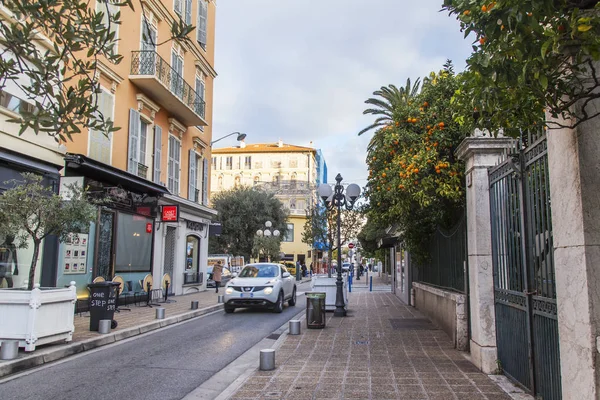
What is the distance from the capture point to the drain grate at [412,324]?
11.3 m

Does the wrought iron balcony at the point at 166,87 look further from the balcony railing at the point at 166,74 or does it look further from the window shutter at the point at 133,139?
the window shutter at the point at 133,139

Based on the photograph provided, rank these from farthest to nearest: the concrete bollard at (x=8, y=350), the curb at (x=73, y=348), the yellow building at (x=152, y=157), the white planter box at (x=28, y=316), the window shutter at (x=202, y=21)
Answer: the window shutter at (x=202, y=21)
the yellow building at (x=152, y=157)
the white planter box at (x=28, y=316)
the concrete bollard at (x=8, y=350)
the curb at (x=73, y=348)

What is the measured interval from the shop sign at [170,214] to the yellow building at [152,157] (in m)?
0.04

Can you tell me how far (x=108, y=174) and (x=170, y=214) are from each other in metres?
4.72

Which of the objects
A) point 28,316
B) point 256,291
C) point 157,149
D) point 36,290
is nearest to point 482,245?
point 36,290

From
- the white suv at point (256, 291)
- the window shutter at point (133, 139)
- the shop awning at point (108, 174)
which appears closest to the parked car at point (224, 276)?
the shop awning at point (108, 174)

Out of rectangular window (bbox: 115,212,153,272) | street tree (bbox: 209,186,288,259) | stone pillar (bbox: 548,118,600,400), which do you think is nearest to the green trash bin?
stone pillar (bbox: 548,118,600,400)

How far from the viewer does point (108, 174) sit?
50.1 ft

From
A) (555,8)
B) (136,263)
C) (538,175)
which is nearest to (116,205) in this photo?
(136,263)

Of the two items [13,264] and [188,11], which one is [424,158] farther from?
[188,11]

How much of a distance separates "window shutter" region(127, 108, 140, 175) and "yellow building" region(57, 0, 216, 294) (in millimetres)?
37

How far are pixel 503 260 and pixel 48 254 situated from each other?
11785 mm

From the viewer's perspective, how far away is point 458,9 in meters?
3.70

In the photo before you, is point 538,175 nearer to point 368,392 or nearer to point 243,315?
point 368,392
